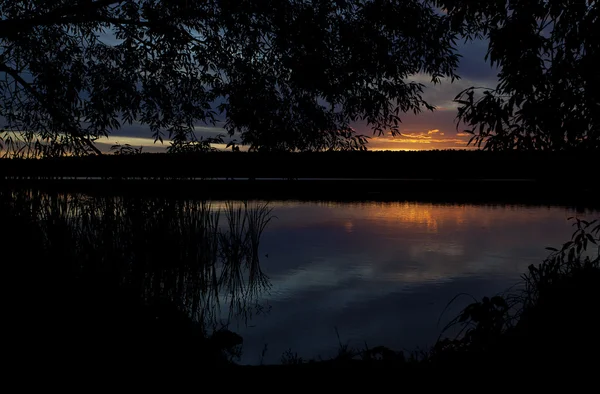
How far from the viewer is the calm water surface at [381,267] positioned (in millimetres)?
5855

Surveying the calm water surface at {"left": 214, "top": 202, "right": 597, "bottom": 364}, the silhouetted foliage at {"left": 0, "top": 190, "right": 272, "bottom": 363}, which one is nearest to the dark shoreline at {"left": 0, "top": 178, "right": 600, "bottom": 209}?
the calm water surface at {"left": 214, "top": 202, "right": 597, "bottom": 364}

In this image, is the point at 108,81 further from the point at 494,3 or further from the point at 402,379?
the point at 402,379

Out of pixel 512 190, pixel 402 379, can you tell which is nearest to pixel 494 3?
pixel 402 379

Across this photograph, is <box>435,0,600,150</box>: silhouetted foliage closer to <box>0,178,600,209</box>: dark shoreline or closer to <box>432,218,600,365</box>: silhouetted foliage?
<box>432,218,600,365</box>: silhouetted foliage

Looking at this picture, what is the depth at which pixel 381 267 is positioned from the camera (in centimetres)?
975

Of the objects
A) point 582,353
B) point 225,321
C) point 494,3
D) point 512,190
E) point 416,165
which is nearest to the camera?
point 582,353

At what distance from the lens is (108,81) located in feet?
32.6

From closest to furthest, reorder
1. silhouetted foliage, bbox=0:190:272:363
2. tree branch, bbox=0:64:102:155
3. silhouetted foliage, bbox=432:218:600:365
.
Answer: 1. silhouetted foliage, bbox=432:218:600:365
2. silhouetted foliage, bbox=0:190:272:363
3. tree branch, bbox=0:64:102:155

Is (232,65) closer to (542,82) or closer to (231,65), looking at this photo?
(231,65)

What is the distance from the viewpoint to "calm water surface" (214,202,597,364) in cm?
586

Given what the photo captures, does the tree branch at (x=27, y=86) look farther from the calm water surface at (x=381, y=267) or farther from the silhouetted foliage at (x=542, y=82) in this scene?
the silhouetted foliage at (x=542, y=82)

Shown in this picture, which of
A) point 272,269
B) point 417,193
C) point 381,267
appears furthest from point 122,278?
point 417,193

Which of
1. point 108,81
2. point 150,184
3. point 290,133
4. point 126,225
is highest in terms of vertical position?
point 108,81

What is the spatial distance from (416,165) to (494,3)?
25.0ft
